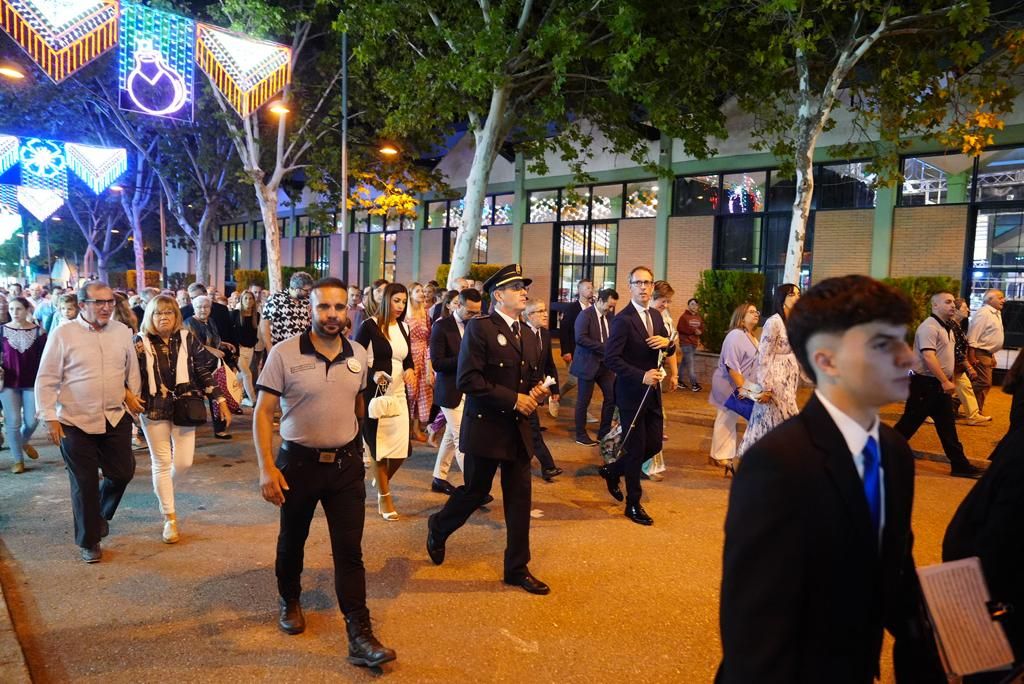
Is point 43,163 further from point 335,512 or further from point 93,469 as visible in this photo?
point 335,512

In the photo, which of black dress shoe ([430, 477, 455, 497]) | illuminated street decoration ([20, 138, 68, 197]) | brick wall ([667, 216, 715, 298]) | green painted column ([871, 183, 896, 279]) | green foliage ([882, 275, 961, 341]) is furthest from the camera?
brick wall ([667, 216, 715, 298])

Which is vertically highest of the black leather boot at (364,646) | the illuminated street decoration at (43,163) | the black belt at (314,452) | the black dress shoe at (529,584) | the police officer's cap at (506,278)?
the illuminated street decoration at (43,163)

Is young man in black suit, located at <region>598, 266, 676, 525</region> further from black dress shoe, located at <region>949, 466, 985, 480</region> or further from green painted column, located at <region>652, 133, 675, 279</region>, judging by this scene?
green painted column, located at <region>652, 133, 675, 279</region>

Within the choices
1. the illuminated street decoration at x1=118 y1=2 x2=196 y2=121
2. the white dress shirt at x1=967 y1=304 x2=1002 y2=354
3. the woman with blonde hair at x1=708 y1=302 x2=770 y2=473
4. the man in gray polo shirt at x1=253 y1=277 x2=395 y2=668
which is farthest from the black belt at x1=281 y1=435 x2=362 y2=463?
the white dress shirt at x1=967 y1=304 x2=1002 y2=354

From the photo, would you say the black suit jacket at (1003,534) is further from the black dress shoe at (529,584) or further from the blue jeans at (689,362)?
the blue jeans at (689,362)

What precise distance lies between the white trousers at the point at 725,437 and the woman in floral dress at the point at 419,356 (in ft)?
10.2

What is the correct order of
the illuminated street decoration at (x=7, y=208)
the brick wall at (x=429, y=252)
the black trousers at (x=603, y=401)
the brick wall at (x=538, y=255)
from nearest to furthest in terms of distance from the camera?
1. the black trousers at (x=603, y=401)
2. the illuminated street decoration at (x=7, y=208)
3. the brick wall at (x=538, y=255)
4. the brick wall at (x=429, y=252)

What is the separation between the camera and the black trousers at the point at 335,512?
394cm

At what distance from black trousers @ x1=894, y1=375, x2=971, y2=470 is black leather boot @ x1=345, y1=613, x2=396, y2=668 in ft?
21.5

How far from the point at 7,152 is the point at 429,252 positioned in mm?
14307

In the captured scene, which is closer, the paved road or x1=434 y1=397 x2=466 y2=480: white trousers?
the paved road

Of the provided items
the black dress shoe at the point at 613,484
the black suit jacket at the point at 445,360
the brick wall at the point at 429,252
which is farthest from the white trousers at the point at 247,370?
the brick wall at the point at 429,252

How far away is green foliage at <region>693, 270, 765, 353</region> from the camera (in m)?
16.5

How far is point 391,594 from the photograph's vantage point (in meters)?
4.75
